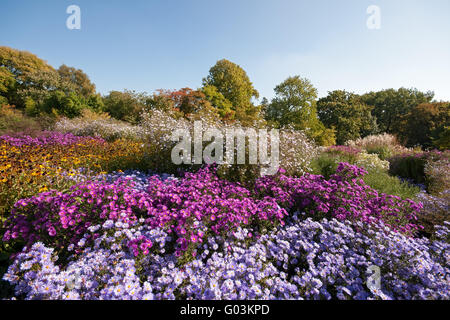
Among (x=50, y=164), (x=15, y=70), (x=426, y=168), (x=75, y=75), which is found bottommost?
(x=426, y=168)

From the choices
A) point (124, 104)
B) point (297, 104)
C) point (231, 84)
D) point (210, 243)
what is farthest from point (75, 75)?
point (210, 243)

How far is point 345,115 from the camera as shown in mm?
24312

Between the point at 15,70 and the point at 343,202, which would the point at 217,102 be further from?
the point at 15,70

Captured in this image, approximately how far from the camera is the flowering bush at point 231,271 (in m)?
1.74

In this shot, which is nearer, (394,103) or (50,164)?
(50,164)

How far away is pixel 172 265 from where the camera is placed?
6.66 feet

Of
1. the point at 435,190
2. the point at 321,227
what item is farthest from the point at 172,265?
the point at 435,190

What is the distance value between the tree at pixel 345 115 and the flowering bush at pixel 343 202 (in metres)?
21.2

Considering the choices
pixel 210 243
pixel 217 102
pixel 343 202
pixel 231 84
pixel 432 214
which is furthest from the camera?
pixel 231 84

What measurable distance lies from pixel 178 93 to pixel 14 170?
13.5 m

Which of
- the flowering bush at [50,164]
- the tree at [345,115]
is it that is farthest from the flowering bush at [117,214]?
the tree at [345,115]

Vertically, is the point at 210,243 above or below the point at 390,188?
below

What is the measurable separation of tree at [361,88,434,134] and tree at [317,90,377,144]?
498 centimetres

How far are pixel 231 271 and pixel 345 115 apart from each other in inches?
1086
